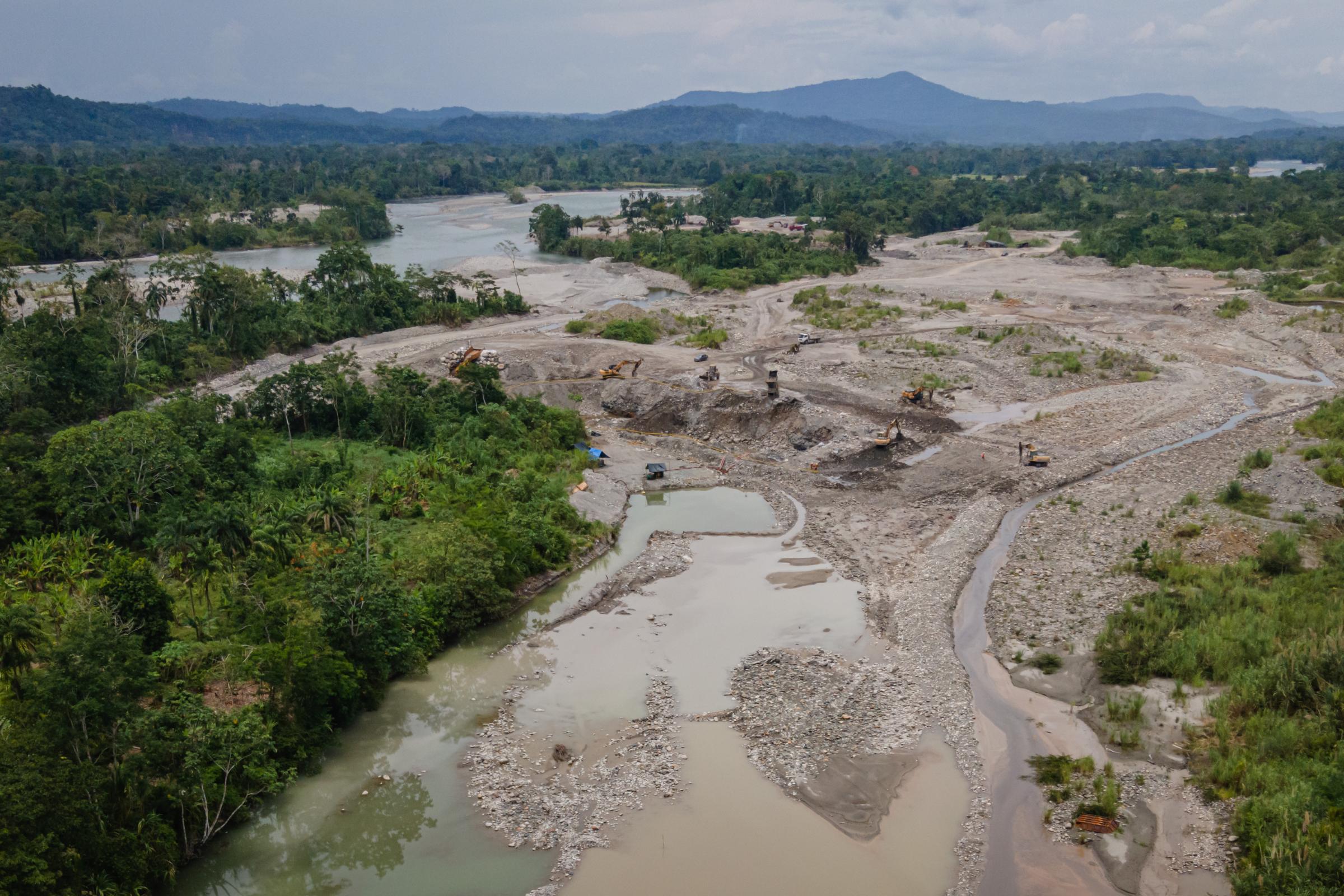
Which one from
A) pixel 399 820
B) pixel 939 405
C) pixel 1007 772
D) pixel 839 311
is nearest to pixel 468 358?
pixel 939 405

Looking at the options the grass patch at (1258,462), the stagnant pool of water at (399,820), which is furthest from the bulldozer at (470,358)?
the grass patch at (1258,462)

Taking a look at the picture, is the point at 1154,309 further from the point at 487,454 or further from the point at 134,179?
the point at 134,179

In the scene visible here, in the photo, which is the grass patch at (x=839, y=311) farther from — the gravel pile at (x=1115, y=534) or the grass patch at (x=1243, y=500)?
the grass patch at (x=1243, y=500)

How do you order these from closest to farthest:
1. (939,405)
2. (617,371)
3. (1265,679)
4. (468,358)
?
(1265,679) < (939,405) < (617,371) < (468,358)

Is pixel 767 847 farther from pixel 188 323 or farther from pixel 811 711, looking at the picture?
pixel 188 323

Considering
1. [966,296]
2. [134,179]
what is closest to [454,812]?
[966,296]

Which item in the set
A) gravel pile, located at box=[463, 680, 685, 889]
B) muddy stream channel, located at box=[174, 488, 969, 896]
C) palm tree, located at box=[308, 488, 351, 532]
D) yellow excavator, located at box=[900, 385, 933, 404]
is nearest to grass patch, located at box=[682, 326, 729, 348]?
yellow excavator, located at box=[900, 385, 933, 404]

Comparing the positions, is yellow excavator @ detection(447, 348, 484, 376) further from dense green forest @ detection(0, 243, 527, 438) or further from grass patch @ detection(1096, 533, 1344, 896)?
grass patch @ detection(1096, 533, 1344, 896)
